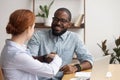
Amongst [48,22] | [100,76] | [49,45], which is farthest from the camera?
[48,22]

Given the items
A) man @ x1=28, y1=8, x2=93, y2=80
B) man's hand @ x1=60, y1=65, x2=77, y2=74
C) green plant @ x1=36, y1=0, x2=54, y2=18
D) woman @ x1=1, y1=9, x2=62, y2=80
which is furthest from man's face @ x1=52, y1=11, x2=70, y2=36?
green plant @ x1=36, y1=0, x2=54, y2=18

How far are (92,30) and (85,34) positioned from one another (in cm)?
13

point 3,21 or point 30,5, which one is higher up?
point 30,5

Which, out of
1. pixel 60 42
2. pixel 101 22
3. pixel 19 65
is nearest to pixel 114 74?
pixel 60 42

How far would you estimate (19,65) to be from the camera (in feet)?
5.12

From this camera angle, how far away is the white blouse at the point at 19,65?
1550 mm

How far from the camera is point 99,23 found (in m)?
3.83

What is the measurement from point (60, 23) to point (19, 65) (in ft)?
3.31

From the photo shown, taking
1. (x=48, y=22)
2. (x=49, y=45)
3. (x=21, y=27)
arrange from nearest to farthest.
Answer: (x=21, y=27) → (x=49, y=45) → (x=48, y=22)

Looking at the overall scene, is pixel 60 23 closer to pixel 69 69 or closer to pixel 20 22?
pixel 69 69

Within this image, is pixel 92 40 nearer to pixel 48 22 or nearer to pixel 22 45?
pixel 48 22

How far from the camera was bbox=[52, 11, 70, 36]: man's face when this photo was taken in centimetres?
246

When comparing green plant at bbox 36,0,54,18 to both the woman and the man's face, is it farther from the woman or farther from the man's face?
the woman

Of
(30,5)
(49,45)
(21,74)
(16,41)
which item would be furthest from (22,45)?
(30,5)
